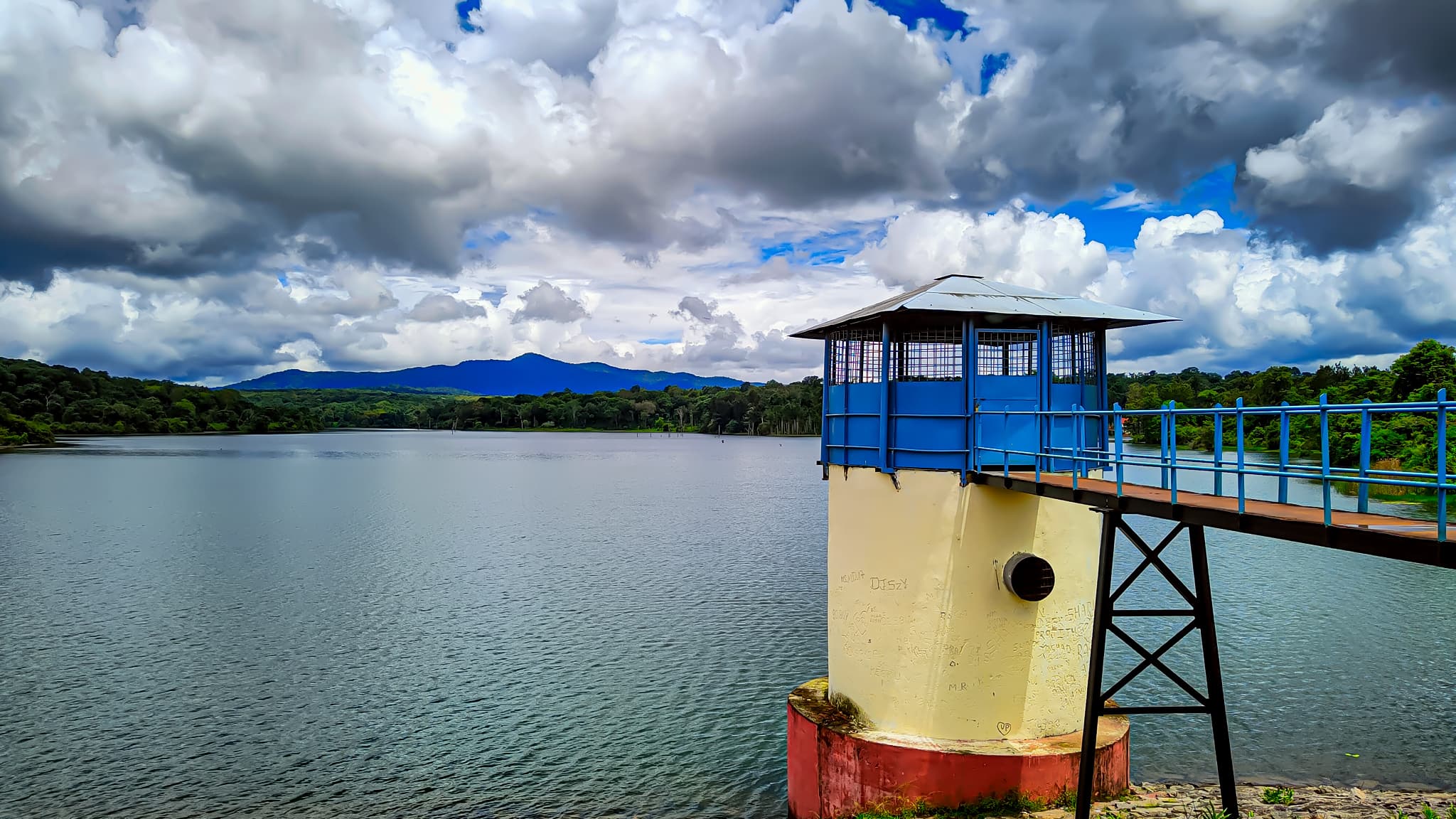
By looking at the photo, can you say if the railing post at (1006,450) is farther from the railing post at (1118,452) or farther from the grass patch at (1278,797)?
the grass patch at (1278,797)

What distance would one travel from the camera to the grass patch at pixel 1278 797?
1412 cm

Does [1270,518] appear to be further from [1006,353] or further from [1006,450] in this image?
[1006,353]

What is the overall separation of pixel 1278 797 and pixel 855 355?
33.6ft

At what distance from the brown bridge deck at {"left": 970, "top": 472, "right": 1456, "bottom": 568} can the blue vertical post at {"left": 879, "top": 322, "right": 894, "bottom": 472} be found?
4.79 feet

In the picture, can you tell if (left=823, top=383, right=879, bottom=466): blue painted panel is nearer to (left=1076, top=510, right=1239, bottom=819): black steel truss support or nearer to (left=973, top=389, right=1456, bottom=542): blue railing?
(left=973, top=389, right=1456, bottom=542): blue railing

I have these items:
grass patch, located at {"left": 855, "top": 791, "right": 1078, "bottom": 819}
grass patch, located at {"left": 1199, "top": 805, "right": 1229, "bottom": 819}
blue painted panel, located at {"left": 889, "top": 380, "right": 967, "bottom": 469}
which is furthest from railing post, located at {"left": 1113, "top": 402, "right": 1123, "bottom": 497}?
grass patch, located at {"left": 1199, "top": 805, "right": 1229, "bottom": 819}

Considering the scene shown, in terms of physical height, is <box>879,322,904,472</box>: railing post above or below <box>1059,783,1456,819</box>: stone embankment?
above

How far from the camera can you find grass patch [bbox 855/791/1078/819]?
1136cm

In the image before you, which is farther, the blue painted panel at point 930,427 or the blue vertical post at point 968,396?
the blue painted panel at point 930,427

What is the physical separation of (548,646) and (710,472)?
7065 cm

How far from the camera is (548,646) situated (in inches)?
979

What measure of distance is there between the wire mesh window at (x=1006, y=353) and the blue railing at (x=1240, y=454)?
2.90ft

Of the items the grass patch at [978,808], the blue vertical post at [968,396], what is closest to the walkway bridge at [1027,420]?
the blue vertical post at [968,396]

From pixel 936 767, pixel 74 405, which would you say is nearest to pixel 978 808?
pixel 936 767
